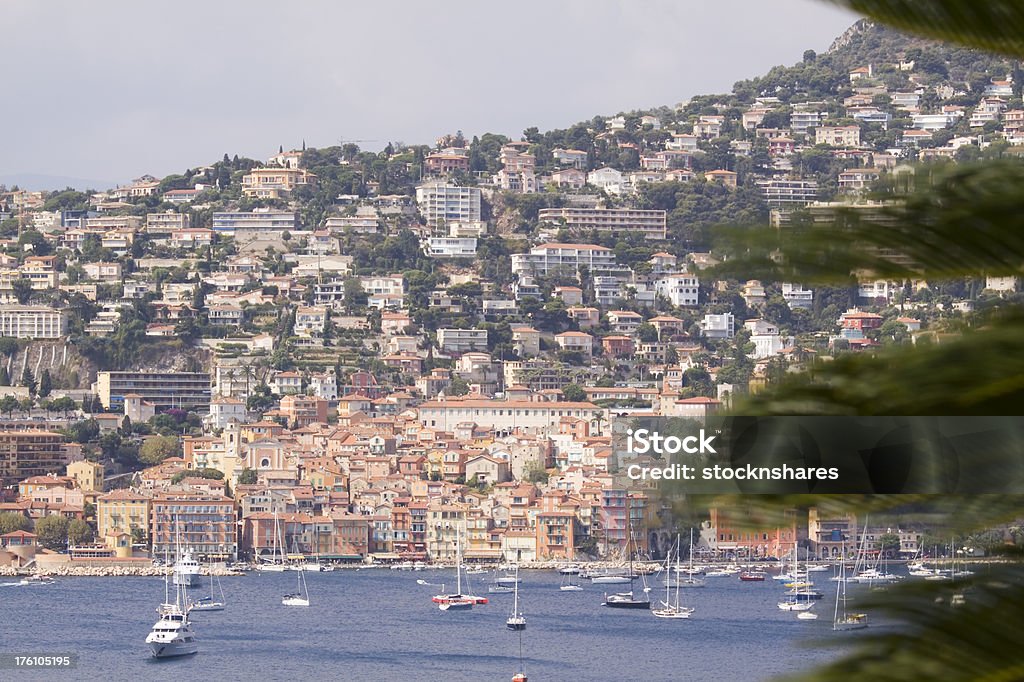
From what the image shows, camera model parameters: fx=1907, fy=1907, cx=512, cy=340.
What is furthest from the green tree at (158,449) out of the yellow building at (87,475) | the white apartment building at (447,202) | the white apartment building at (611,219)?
the white apartment building at (611,219)

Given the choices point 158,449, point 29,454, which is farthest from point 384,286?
point 29,454

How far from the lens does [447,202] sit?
145 ft

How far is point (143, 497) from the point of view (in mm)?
27203

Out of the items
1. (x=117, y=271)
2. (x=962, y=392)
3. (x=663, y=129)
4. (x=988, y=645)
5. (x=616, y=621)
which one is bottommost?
(x=616, y=621)

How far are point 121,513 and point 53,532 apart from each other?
0.99m

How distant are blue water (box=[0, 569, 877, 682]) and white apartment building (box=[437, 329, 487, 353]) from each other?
11.0m

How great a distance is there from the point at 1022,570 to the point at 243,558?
2753 centimetres

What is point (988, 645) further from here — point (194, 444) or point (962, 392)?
point (194, 444)

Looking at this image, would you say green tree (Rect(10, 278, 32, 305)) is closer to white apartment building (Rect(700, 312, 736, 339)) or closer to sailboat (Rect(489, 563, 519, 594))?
white apartment building (Rect(700, 312, 736, 339))

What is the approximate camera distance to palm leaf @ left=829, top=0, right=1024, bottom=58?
0.96m

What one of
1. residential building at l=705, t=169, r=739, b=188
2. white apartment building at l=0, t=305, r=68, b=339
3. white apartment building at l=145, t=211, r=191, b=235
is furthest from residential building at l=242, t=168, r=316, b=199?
residential building at l=705, t=169, r=739, b=188

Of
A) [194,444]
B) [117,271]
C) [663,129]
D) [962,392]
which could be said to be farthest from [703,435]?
[663,129]

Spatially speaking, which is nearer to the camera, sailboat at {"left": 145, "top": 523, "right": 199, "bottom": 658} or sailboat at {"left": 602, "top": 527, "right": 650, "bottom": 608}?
sailboat at {"left": 145, "top": 523, "right": 199, "bottom": 658}

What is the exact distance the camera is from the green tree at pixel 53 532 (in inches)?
1066
